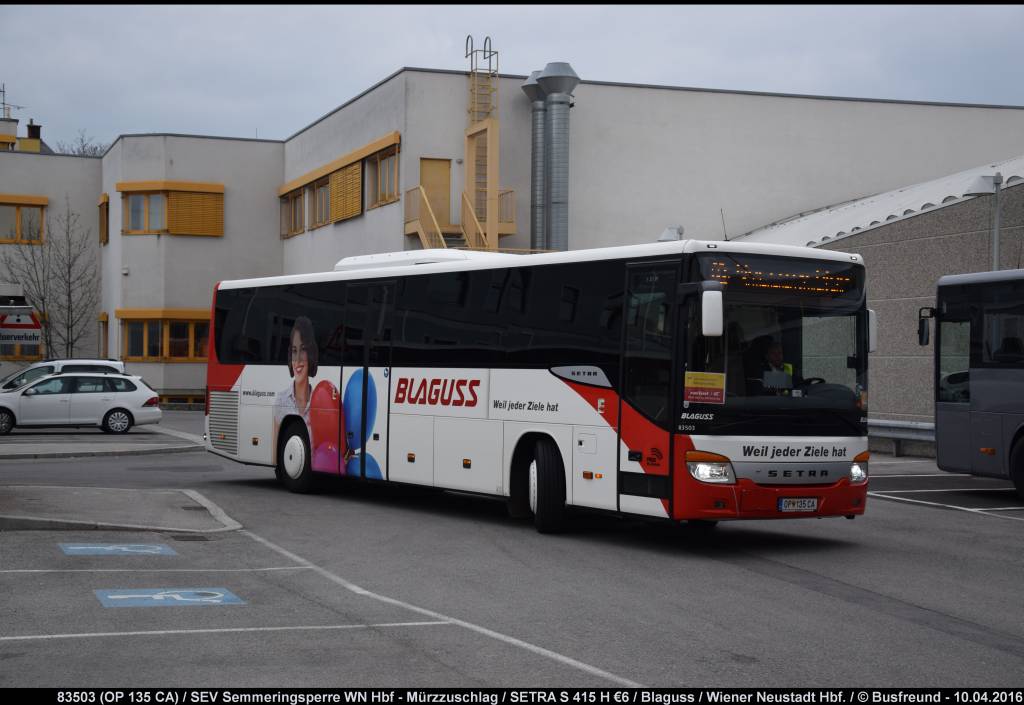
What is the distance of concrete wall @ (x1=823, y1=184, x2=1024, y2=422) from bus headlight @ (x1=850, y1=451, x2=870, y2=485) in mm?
13549

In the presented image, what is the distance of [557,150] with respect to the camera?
3681 cm

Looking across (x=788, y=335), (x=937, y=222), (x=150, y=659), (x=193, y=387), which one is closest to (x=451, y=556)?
(x=788, y=335)

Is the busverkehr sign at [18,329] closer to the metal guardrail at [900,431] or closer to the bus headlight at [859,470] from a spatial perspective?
the bus headlight at [859,470]

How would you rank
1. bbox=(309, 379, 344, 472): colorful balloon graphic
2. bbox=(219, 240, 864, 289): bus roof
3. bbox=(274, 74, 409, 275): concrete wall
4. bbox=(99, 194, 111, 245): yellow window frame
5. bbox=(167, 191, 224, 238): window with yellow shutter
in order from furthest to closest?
bbox=(99, 194, 111, 245): yellow window frame → bbox=(167, 191, 224, 238): window with yellow shutter → bbox=(274, 74, 409, 275): concrete wall → bbox=(309, 379, 344, 472): colorful balloon graphic → bbox=(219, 240, 864, 289): bus roof

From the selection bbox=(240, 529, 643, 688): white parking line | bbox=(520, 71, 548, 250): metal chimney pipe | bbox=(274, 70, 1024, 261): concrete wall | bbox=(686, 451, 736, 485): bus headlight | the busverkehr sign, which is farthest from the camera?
bbox=(274, 70, 1024, 261): concrete wall

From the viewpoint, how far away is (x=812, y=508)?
42.4 ft

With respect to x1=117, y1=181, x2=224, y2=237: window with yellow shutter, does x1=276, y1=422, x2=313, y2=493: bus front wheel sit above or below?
below

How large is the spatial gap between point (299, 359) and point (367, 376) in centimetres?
193

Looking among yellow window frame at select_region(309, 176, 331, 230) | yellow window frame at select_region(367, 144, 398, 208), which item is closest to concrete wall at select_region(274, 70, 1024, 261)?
yellow window frame at select_region(367, 144, 398, 208)

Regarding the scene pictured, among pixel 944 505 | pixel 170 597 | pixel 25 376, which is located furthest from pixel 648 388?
pixel 25 376

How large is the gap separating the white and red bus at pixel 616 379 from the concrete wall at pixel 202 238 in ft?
116

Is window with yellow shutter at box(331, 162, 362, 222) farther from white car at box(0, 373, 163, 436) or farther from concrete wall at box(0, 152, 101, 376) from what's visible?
concrete wall at box(0, 152, 101, 376)

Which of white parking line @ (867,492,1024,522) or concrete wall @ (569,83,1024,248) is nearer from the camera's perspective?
white parking line @ (867,492,1024,522)

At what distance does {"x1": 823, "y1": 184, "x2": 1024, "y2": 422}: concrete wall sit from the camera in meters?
25.9
